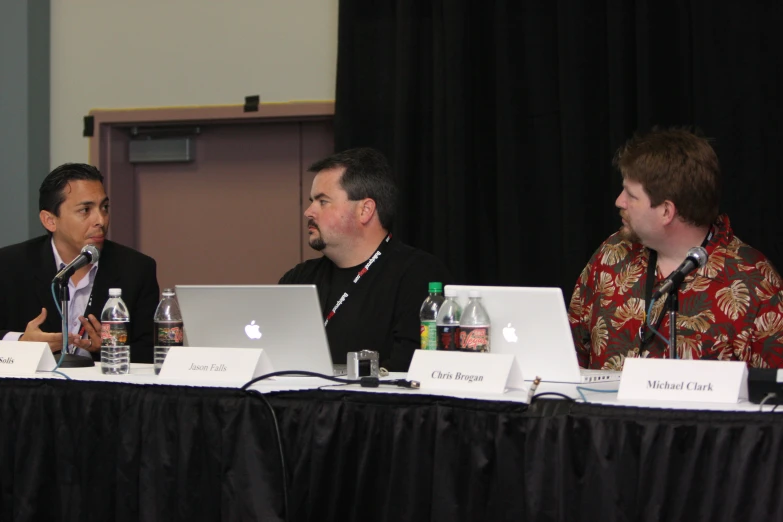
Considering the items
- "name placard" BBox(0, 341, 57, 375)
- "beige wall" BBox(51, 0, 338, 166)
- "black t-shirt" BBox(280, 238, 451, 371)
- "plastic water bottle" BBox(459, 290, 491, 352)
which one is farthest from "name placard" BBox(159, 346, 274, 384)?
"beige wall" BBox(51, 0, 338, 166)

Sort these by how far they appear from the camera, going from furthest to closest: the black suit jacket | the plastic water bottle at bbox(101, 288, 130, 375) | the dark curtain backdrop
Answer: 1. the dark curtain backdrop
2. the black suit jacket
3. the plastic water bottle at bbox(101, 288, 130, 375)

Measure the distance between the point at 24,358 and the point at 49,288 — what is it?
93 cm

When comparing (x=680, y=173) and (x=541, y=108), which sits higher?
(x=541, y=108)

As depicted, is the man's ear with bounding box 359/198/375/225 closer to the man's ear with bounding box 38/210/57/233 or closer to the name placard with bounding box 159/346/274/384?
the name placard with bounding box 159/346/274/384

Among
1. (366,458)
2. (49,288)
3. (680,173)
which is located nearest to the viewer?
(366,458)

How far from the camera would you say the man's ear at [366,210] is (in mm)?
3020

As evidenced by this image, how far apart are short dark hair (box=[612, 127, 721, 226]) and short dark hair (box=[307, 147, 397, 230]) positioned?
0.79 metres

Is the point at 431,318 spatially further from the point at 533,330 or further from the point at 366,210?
the point at 366,210

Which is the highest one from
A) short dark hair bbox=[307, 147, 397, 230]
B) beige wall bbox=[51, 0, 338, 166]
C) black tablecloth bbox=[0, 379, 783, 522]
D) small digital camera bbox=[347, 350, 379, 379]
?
beige wall bbox=[51, 0, 338, 166]

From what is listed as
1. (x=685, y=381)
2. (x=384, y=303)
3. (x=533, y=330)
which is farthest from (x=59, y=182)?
(x=685, y=381)

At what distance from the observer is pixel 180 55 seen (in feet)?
15.8

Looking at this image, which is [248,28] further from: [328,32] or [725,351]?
[725,351]

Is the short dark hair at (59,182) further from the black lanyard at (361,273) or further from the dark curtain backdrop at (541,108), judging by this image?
the dark curtain backdrop at (541,108)

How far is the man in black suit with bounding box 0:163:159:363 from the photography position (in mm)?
3311
